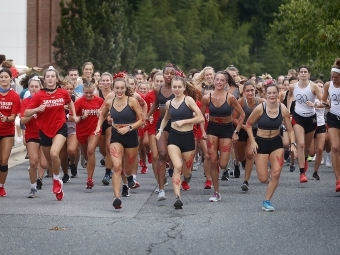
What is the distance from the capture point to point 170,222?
13.8 m

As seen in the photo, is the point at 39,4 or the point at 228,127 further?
the point at 39,4

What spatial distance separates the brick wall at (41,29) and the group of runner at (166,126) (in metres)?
27.2

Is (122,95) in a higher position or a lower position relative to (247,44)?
higher

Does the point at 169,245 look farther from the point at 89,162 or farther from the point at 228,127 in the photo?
the point at 89,162

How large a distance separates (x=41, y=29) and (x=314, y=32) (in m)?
12.3

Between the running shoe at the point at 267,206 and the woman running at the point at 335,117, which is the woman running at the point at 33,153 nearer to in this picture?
the running shoe at the point at 267,206

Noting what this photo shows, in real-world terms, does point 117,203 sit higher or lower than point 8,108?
lower

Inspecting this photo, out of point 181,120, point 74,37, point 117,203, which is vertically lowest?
point 74,37

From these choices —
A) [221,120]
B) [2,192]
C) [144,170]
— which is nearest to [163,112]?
[221,120]

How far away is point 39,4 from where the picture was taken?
47.7 m

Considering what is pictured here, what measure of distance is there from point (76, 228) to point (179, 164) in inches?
97.4

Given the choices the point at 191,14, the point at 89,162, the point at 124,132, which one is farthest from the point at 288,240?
the point at 191,14

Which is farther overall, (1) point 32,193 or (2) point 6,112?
(1) point 32,193

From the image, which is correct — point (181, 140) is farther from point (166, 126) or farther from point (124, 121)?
point (166, 126)
